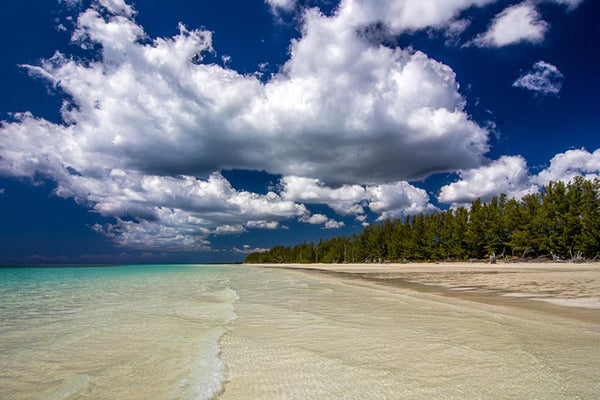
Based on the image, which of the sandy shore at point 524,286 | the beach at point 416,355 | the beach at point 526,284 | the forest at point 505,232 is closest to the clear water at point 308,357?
the beach at point 416,355

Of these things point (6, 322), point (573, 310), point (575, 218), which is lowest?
point (6, 322)

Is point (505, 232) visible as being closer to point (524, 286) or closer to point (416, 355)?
point (524, 286)

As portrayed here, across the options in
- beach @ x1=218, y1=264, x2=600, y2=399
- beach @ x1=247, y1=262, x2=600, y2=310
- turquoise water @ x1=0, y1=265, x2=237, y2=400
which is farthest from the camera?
beach @ x1=247, y1=262, x2=600, y2=310

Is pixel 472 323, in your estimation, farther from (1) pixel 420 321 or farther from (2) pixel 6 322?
(2) pixel 6 322

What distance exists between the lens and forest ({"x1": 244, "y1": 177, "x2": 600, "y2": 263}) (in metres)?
51.8

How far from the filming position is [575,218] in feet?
169

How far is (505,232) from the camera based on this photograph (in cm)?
6744

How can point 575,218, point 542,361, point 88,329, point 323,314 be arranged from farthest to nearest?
1. point 575,218
2. point 323,314
3. point 88,329
4. point 542,361

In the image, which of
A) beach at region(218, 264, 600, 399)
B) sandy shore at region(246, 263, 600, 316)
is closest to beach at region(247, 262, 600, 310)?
sandy shore at region(246, 263, 600, 316)

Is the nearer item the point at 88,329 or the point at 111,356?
the point at 111,356

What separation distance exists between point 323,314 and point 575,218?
203 feet

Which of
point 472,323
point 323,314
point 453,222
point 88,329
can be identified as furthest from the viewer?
point 453,222

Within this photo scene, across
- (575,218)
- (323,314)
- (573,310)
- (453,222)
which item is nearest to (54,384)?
(323,314)

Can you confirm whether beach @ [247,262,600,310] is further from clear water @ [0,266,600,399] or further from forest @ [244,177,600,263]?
forest @ [244,177,600,263]
